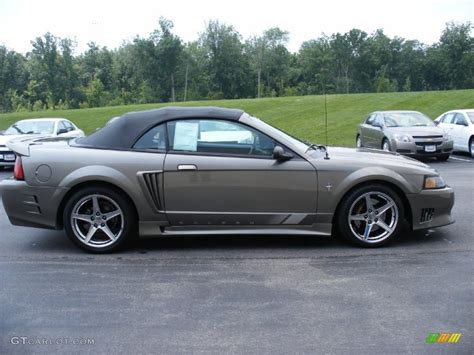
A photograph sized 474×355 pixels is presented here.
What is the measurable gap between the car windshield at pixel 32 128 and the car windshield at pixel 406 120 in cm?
971

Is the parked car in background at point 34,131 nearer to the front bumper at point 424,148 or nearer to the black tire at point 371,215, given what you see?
the front bumper at point 424,148

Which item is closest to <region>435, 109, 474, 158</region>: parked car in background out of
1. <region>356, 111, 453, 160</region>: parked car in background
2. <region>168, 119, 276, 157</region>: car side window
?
<region>356, 111, 453, 160</region>: parked car in background

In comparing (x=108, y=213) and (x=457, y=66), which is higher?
(x=457, y=66)

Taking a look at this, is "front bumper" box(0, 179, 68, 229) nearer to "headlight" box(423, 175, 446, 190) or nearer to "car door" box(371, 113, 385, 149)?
"headlight" box(423, 175, 446, 190)

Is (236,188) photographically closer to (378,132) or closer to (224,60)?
(378,132)

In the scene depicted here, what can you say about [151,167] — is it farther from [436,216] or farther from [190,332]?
→ [436,216]

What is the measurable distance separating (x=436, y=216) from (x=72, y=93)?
68.3 meters

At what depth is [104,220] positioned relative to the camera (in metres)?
5.54

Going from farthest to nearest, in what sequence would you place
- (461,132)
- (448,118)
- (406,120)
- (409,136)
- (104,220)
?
(448,118)
(461,132)
(406,120)
(409,136)
(104,220)

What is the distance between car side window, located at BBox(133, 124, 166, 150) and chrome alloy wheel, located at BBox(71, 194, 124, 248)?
64cm

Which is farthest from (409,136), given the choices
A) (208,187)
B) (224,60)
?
(224,60)

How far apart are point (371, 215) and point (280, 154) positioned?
113cm

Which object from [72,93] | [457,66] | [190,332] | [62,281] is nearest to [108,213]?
[62,281]

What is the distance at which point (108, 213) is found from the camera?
554 centimetres
